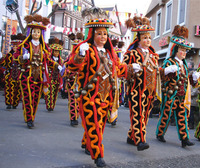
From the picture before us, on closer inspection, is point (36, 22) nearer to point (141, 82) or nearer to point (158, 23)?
point (141, 82)

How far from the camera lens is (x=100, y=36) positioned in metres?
3.78

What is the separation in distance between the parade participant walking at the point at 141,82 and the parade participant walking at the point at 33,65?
6.45 ft

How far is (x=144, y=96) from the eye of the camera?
14.7 ft

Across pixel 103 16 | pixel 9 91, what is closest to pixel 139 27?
pixel 103 16

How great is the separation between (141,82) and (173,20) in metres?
13.1

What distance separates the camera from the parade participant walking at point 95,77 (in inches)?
139

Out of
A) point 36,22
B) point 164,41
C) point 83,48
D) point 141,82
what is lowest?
point 141,82

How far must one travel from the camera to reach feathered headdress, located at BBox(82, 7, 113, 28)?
3.76 metres

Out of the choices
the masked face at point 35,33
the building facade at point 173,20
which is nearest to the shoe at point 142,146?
the masked face at point 35,33

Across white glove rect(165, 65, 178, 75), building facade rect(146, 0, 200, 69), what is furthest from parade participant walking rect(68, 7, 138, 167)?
building facade rect(146, 0, 200, 69)

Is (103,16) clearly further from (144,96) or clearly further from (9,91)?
(9,91)

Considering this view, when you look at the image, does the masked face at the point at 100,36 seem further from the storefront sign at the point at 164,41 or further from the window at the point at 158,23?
the window at the point at 158,23

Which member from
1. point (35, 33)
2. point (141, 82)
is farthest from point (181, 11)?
point (141, 82)

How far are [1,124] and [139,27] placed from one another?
364 cm
